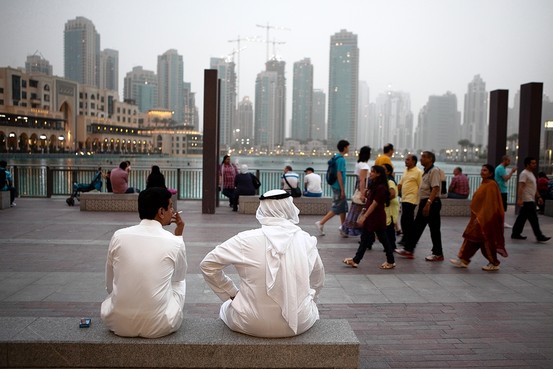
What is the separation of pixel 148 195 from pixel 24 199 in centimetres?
1627

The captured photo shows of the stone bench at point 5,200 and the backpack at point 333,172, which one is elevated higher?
the backpack at point 333,172

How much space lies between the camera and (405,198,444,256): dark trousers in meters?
8.57

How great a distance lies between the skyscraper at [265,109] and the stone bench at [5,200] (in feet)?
483


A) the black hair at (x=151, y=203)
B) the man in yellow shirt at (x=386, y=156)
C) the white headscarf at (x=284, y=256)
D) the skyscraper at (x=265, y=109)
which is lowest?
the white headscarf at (x=284, y=256)

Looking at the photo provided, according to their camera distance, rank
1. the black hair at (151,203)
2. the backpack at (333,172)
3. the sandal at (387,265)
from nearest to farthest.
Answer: the black hair at (151,203) → the sandal at (387,265) → the backpack at (333,172)

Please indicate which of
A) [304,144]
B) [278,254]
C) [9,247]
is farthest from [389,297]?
[304,144]

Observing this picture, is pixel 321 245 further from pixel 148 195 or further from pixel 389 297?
pixel 148 195

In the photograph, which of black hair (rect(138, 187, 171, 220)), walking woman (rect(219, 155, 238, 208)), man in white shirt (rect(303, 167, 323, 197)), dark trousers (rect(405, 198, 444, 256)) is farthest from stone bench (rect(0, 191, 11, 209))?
black hair (rect(138, 187, 171, 220))

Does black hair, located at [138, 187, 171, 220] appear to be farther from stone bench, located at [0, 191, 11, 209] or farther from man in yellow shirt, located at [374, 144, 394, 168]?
stone bench, located at [0, 191, 11, 209]

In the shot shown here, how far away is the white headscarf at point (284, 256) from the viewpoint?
3.42 meters

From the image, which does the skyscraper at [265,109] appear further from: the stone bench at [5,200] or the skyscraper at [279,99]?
the stone bench at [5,200]

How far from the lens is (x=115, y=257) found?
3463mm

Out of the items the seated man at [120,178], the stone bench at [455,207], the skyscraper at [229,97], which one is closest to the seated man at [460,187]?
the stone bench at [455,207]

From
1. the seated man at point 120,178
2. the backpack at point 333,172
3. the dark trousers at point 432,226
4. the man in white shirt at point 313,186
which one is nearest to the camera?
the dark trousers at point 432,226
